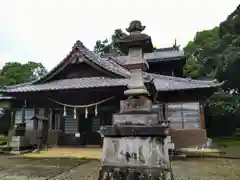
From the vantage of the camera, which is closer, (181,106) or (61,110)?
(181,106)

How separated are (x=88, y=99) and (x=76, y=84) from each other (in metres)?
1.17

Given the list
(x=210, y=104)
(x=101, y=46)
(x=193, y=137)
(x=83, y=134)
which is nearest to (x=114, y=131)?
(x=193, y=137)

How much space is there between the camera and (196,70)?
2556 centimetres

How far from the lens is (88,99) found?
13.6m

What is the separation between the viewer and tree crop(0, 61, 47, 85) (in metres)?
37.1

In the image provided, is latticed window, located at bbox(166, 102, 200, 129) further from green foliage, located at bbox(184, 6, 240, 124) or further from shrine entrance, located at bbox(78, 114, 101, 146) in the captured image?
green foliage, located at bbox(184, 6, 240, 124)

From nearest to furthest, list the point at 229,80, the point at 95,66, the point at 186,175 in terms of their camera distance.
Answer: the point at 186,175 → the point at 95,66 → the point at 229,80

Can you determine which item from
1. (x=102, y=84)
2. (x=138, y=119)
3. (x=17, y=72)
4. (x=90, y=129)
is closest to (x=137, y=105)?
(x=138, y=119)

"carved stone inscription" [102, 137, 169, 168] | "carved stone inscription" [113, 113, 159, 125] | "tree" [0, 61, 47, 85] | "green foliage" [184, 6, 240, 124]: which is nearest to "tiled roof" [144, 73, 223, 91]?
"carved stone inscription" [113, 113, 159, 125]

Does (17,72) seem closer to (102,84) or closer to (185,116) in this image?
(102,84)

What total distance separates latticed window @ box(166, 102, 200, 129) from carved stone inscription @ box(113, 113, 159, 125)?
27.9ft

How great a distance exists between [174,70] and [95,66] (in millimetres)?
9644

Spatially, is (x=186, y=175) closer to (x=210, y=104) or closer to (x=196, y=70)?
(x=210, y=104)

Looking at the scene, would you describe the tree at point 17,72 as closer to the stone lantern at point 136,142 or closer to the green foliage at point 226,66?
the green foliage at point 226,66
